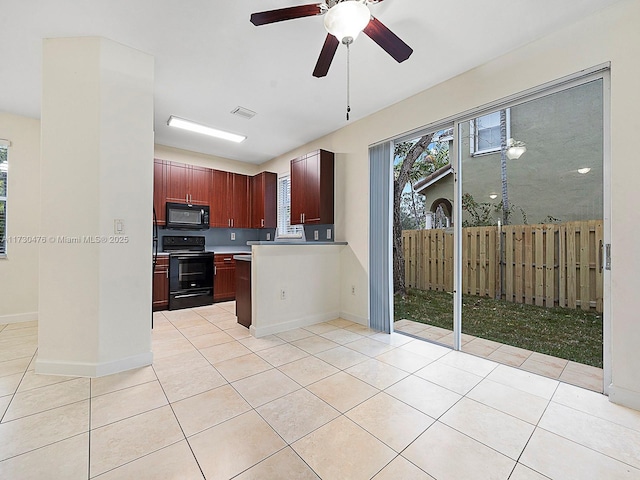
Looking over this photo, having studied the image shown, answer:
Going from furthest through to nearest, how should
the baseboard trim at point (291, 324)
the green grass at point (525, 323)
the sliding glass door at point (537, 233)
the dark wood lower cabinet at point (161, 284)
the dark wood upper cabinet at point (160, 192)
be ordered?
the dark wood upper cabinet at point (160, 192), the dark wood lower cabinet at point (161, 284), the baseboard trim at point (291, 324), the green grass at point (525, 323), the sliding glass door at point (537, 233)

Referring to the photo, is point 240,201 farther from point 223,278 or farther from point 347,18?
point 347,18

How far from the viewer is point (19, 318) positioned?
144 inches

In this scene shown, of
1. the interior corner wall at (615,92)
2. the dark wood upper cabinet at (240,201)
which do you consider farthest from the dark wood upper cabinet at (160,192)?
the interior corner wall at (615,92)

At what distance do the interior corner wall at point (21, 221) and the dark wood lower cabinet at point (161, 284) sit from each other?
144 cm

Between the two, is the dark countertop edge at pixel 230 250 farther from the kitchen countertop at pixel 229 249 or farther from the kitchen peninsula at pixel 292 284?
the kitchen peninsula at pixel 292 284

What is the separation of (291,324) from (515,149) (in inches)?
127

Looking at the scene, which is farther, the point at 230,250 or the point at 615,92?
the point at 230,250

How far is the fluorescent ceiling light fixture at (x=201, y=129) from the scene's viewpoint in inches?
151

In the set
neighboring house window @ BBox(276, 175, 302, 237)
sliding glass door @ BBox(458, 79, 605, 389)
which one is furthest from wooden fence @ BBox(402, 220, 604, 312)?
neighboring house window @ BBox(276, 175, 302, 237)

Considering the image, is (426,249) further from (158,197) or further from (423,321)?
(158,197)

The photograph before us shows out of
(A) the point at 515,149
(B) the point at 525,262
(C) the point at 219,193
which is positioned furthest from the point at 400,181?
(C) the point at 219,193

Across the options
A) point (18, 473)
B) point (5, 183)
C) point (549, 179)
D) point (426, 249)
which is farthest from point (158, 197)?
point (549, 179)

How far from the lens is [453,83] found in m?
2.78

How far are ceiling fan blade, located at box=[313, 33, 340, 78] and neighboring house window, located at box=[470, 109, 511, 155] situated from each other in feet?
5.67
